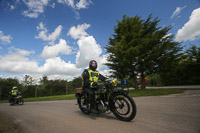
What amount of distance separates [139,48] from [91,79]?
35.3 feet

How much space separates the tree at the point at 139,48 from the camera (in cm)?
1234

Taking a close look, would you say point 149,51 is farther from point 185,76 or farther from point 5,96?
point 5,96

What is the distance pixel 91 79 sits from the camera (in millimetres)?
3447

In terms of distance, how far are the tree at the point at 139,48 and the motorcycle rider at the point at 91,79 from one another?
9.13 metres

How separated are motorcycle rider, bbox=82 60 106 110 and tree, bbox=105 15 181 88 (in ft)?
30.0

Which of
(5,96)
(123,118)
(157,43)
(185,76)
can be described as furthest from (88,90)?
(5,96)

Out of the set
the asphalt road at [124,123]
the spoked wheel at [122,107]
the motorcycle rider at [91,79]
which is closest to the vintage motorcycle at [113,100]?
the spoked wheel at [122,107]

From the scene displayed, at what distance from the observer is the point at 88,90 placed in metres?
3.37

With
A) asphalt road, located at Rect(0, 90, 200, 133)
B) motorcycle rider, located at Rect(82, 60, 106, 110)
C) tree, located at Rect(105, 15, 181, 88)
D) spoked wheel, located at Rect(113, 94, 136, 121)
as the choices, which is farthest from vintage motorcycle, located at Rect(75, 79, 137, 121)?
tree, located at Rect(105, 15, 181, 88)

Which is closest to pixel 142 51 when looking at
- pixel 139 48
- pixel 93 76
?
pixel 139 48

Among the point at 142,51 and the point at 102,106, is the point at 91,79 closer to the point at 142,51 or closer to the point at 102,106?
the point at 102,106

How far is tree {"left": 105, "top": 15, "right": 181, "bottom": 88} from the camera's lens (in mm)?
12344

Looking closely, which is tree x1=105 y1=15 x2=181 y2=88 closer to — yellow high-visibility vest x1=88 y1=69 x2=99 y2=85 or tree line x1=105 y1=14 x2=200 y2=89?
tree line x1=105 y1=14 x2=200 y2=89

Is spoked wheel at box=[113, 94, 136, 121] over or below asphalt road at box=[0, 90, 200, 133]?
over
